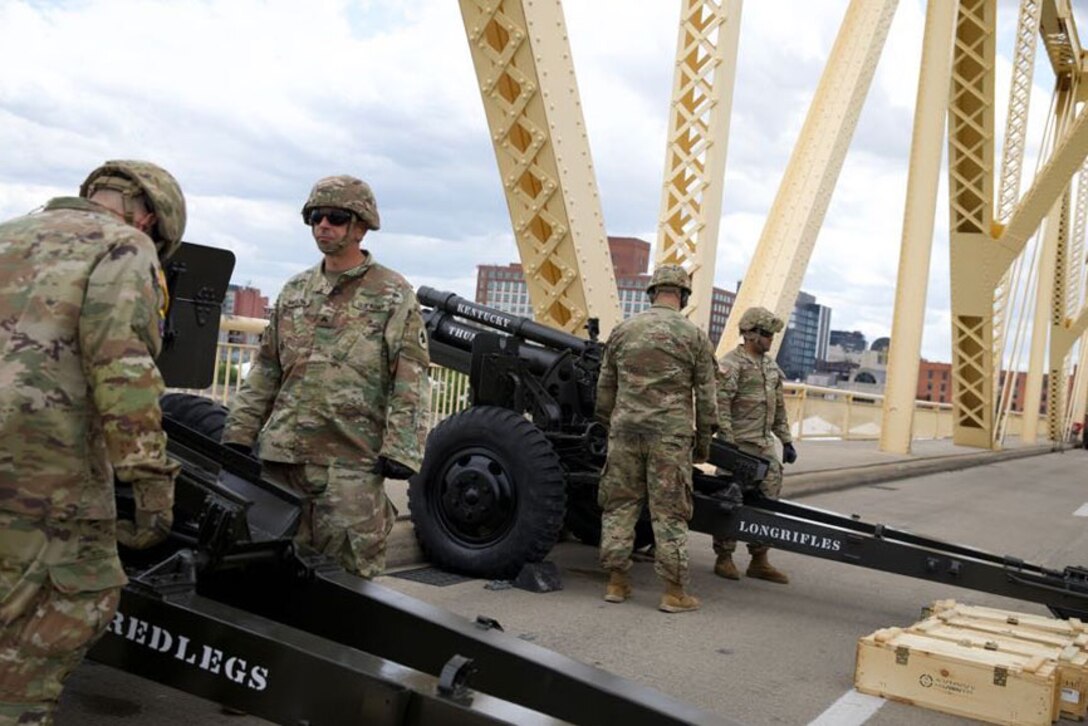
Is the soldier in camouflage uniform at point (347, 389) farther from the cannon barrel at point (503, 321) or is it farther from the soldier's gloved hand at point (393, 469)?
the cannon barrel at point (503, 321)

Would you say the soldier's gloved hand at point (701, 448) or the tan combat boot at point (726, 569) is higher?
the soldier's gloved hand at point (701, 448)

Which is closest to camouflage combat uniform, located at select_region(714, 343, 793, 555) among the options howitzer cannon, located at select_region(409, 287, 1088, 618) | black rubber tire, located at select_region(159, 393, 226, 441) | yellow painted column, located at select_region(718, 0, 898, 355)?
howitzer cannon, located at select_region(409, 287, 1088, 618)

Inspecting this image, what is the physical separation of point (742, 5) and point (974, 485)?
429 inches

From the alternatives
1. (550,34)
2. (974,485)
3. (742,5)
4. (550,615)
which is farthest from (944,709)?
(974,485)

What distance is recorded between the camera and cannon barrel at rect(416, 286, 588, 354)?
24.4ft

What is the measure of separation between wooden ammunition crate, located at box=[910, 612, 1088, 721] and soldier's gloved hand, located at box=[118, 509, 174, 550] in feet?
12.5

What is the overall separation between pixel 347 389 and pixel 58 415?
1544 millimetres

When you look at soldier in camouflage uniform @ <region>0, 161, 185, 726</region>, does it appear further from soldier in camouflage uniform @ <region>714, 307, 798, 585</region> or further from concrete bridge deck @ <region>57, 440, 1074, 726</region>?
soldier in camouflage uniform @ <region>714, 307, 798, 585</region>

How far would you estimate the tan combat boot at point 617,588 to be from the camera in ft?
21.3

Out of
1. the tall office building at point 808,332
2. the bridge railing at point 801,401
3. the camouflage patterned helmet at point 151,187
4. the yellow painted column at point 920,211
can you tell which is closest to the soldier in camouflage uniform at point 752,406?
the bridge railing at point 801,401

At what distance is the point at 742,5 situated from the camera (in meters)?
9.24

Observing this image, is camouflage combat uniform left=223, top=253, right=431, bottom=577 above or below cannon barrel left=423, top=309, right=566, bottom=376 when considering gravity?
below

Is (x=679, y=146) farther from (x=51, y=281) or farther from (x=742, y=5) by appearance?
(x=51, y=281)

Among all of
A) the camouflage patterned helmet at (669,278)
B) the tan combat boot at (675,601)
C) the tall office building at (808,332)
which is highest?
the tall office building at (808,332)
